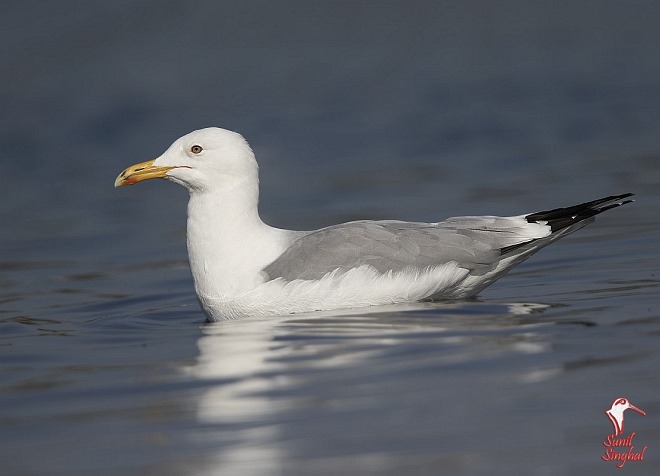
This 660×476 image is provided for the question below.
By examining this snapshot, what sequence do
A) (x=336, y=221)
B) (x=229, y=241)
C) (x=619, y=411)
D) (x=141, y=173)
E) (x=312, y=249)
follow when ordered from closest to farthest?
(x=619, y=411) → (x=312, y=249) → (x=229, y=241) → (x=141, y=173) → (x=336, y=221)

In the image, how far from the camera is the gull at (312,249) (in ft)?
28.9

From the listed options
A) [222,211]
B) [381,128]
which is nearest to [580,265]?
[222,211]

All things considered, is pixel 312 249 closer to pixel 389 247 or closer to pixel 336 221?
pixel 389 247

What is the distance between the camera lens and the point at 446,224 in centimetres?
928

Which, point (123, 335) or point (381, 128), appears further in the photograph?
point (381, 128)

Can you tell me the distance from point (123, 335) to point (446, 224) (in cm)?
220

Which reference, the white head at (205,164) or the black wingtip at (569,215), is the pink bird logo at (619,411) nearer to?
the black wingtip at (569,215)

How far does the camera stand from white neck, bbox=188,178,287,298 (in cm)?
896

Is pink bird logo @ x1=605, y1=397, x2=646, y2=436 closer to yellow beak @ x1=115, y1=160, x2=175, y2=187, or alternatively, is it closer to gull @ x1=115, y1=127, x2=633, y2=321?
gull @ x1=115, y1=127, x2=633, y2=321

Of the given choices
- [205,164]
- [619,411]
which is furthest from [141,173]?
[619,411]

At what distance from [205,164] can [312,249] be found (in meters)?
0.93

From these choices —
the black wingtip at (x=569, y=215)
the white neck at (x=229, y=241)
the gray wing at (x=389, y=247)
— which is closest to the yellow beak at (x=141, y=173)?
the white neck at (x=229, y=241)

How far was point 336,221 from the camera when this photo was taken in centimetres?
1347

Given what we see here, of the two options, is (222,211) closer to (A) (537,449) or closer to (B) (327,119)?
(A) (537,449)
